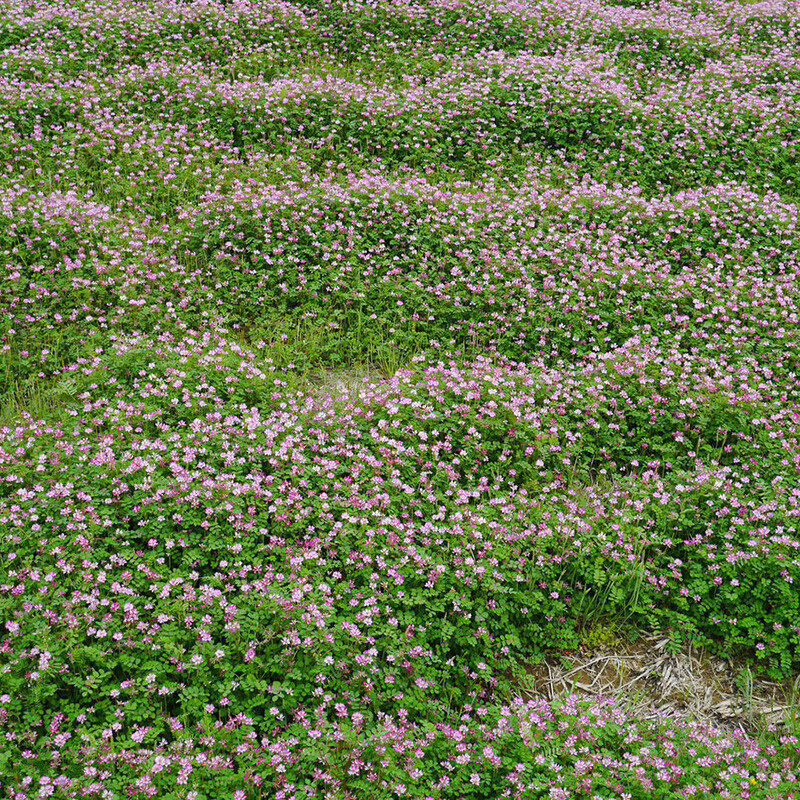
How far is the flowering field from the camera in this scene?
14.3 ft

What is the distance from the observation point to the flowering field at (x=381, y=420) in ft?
14.3

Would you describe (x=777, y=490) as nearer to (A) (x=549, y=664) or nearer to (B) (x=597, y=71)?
(A) (x=549, y=664)

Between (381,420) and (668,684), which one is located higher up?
(381,420)

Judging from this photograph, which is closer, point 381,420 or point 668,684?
point 668,684

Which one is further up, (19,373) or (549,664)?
(19,373)

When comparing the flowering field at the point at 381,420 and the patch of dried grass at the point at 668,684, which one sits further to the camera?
the patch of dried grass at the point at 668,684

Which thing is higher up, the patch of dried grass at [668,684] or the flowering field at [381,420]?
the flowering field at [381,420]

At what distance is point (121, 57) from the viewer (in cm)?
1240

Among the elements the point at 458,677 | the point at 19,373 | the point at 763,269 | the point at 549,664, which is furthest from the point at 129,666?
the point at 763,269

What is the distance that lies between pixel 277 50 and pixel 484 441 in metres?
10.1

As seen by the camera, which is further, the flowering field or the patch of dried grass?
the patch of dried grass

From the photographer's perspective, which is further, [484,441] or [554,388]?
[554,388]

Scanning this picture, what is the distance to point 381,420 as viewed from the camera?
6.26 meters

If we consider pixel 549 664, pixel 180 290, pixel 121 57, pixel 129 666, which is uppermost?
pixel 121 57
